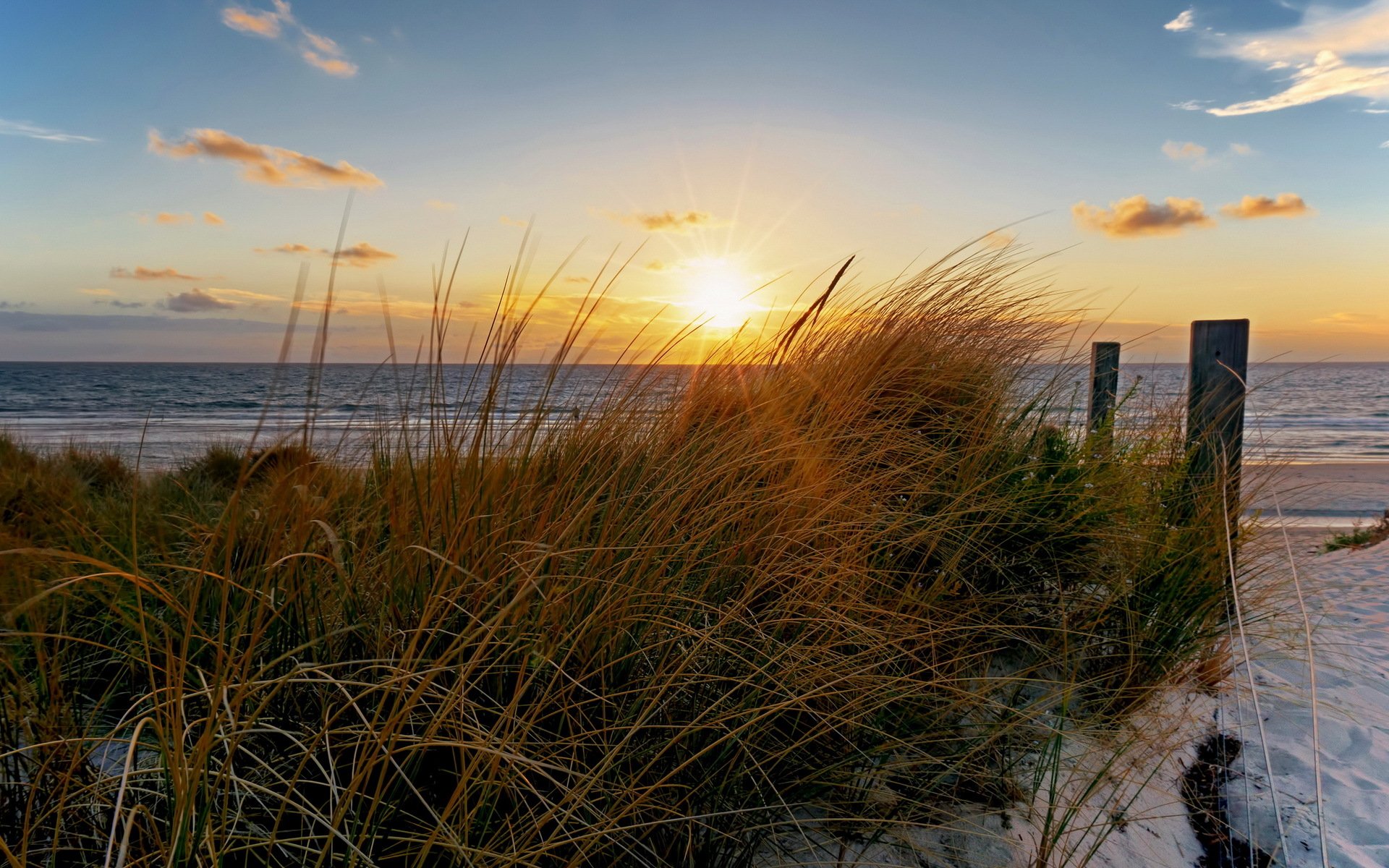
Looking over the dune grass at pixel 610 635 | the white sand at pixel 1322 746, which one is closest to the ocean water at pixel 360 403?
the dune grass at pixel 610 635

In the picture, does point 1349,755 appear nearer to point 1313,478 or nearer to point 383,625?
point 383,625

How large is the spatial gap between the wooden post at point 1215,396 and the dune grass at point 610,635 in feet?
1.73

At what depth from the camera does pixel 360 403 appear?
2082 mm

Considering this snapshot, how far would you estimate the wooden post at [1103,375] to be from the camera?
442cm

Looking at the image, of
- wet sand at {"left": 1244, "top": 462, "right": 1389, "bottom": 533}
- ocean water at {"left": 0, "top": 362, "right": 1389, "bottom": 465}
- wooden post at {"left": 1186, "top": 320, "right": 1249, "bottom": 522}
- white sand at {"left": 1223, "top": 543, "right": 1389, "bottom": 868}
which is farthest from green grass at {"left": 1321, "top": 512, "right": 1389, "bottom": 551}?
wooden post at {"left": 1186, "top": 320, "right": 1249, "bottom": 522}

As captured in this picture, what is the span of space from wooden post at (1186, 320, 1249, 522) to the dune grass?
527mm

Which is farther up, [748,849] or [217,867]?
[217,867]

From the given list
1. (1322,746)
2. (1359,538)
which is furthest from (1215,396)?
(1359,538)

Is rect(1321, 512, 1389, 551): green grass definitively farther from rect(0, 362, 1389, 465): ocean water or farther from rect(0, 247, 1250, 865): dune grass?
rect(0, 247, 1250, 865): dune grass

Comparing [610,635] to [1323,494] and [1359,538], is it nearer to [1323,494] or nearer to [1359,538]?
[1323,494]

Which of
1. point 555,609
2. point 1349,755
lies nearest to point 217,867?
point 555,609

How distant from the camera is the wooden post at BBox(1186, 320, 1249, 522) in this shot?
3.40 metres

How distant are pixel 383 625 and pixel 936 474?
6.25 ft

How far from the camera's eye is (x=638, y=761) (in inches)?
56.1
